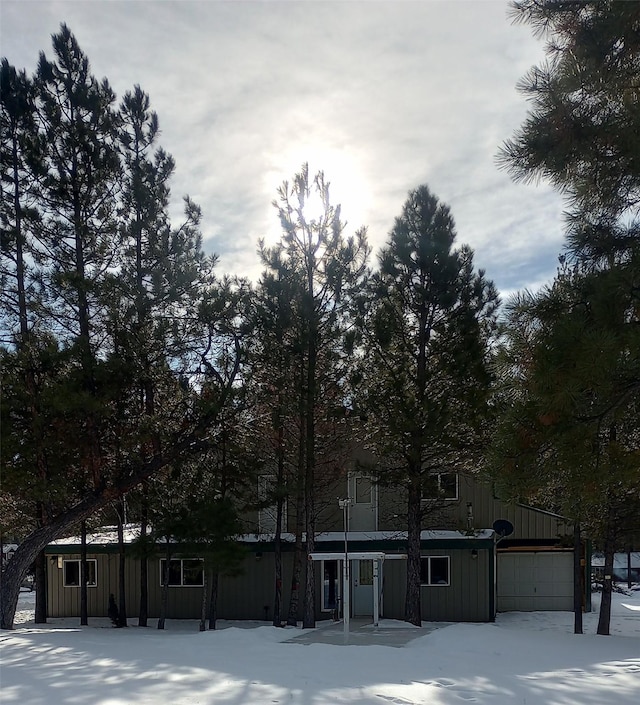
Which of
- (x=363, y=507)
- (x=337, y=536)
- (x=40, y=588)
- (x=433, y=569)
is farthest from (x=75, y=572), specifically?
(x=433, y=569)

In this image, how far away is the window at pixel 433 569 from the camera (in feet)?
65.2

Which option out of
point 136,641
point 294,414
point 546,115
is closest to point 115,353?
point 294,414

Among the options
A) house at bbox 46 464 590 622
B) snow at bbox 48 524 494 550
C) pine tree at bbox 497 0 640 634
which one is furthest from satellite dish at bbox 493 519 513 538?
pine tree at bbox 497 0 640 634

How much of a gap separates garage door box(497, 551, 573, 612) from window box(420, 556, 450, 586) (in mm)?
2861

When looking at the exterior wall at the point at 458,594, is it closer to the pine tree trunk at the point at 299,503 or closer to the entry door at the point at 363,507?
the entry door at the point at 363,507

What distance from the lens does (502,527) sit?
826 inches

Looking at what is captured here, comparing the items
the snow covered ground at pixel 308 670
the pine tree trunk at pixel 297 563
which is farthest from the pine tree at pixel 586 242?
the pine tree trunk at pixel 297 563

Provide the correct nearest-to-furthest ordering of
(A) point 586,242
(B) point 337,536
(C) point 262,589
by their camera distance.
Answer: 1. (A) point 586,242
2. (B) point 337,536
3. (C) point 262,589

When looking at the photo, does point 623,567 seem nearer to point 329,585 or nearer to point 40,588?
point 329,585

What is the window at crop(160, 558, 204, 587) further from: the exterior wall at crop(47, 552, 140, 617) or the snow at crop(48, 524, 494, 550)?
the snow at crop(48, 524, 494, 550)

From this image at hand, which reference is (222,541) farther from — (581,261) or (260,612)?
(581,261)

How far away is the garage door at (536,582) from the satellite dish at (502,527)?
50.8 inches

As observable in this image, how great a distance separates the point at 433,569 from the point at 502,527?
2.46m

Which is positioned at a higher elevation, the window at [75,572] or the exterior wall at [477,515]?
the exterior wall at [477,515]
